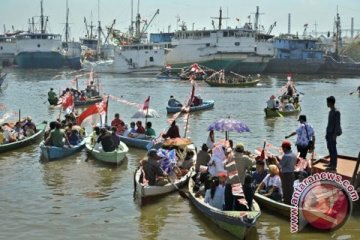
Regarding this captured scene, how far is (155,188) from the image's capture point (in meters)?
15.6

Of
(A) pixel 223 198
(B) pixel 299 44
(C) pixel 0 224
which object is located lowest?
(C) pixel 0 224

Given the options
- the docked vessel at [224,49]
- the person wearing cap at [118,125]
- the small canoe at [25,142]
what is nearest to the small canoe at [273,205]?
the person wearing cap at [118,125]

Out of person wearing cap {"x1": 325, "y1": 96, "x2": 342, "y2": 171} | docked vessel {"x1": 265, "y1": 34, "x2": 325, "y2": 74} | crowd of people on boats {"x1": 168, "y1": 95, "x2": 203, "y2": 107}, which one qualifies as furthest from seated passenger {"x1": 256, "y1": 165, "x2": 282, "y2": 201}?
docked vessel {"x1": 265, "y1": 34, "x2": 325, "y2": 74}

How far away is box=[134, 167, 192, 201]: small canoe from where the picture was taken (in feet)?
50.4

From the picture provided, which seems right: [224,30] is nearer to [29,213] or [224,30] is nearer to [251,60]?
[251,60]

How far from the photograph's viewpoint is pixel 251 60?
91875mm

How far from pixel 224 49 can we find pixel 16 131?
6594cm

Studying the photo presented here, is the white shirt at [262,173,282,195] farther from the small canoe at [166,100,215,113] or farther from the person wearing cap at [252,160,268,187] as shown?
the small canoe at [166,100,215,113]

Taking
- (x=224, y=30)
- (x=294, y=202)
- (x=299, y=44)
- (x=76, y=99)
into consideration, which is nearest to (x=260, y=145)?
(x=294, y=202)

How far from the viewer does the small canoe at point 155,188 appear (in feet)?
50.4

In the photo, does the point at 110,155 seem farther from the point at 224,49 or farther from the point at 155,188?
the point at 224,49

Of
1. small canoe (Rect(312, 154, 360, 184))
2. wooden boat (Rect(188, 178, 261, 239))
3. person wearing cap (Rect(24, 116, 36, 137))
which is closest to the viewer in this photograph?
wooden boat (Rect(188, 178, 261, 239))

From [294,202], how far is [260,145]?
14.1 m

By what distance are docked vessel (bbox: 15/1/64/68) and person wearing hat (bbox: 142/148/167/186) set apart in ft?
331
